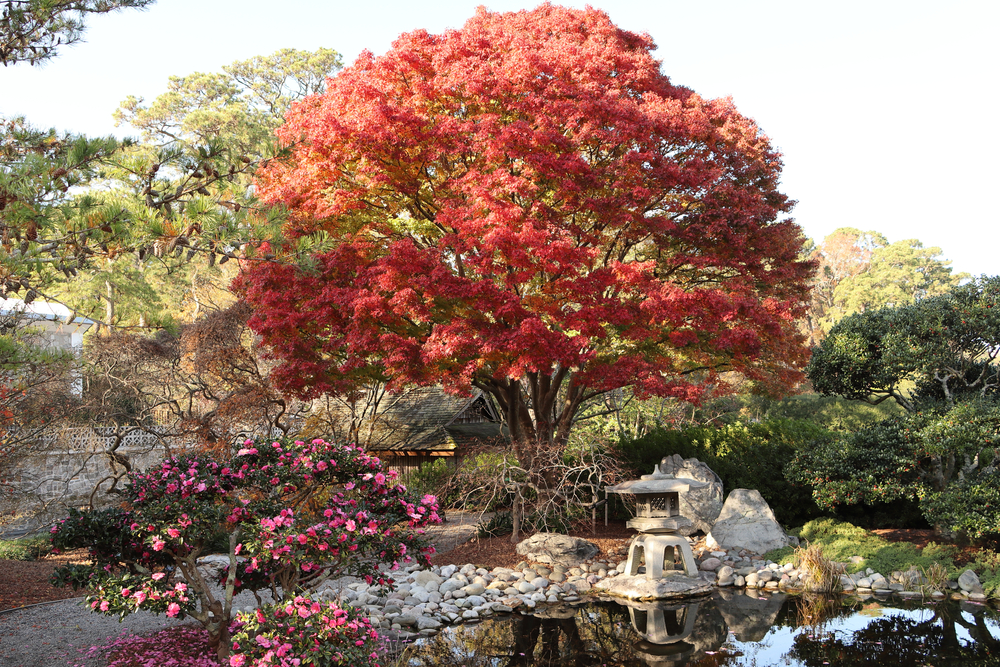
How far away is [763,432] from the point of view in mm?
13109

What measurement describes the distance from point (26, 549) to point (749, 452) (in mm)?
12359

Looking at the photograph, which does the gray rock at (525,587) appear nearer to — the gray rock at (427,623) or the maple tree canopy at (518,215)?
the gray rock at (427,623)

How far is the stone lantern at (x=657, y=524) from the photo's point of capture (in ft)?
30.1

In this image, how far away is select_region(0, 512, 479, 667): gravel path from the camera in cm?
616

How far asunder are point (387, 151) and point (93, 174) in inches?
161

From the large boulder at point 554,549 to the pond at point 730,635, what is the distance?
1.27m

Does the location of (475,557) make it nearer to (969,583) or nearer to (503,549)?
(503,549)

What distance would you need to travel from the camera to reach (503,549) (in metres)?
10.7

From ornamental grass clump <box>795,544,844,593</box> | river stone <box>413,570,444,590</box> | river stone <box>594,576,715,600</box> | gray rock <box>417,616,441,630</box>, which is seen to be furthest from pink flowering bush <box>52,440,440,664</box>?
ornamental grass clump <box>795,544,844,593</box>

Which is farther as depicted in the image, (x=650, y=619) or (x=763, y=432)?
(x=763, y=432)

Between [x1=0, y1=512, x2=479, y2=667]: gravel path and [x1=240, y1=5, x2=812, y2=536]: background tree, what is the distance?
11.5 feet

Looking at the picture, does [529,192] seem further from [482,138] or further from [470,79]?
[470,79]

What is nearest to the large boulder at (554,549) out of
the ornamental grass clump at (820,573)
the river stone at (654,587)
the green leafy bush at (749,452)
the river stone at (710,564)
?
the river stone at (654,587)

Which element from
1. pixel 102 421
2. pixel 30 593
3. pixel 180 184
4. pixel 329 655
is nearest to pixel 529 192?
pixel 180 184
